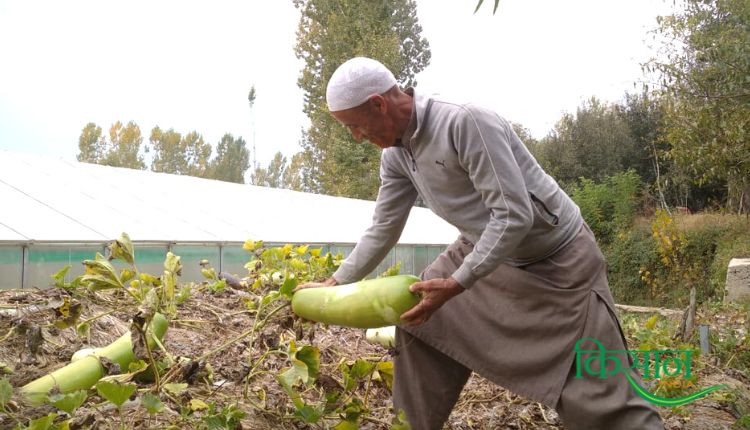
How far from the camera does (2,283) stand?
19.7ft

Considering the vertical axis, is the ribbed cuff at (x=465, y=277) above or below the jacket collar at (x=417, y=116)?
below

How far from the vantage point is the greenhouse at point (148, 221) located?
6.42 meters

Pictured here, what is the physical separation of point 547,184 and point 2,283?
17.2 ft

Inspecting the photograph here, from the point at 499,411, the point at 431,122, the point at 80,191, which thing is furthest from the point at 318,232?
the point at 431,122

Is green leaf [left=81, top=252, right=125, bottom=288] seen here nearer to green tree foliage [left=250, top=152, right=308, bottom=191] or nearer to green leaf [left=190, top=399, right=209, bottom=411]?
green leaf [left=190, top=399, right=209, bottom=411]

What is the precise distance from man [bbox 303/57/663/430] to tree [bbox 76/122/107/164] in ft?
106

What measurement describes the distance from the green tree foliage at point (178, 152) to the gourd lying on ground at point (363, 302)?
3481 centimetres

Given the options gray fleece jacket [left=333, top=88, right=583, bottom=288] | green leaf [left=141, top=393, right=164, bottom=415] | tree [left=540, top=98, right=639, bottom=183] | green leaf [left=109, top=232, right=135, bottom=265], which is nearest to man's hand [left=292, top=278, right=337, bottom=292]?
gray fleece jacket [left=333, top=88, right=583, bottom=288]

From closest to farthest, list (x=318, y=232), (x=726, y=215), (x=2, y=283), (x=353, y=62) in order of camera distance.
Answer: (x=353, y=62)
(x=2, y=283)
(x=318, y=232)
(x=726, y=215)

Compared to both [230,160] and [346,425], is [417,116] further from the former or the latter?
[230,160]

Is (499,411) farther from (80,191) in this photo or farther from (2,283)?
(80,191)

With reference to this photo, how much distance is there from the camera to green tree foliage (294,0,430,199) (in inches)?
710

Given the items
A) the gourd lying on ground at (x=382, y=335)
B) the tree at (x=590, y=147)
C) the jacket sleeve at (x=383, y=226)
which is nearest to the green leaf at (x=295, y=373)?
the jacket sleeve at (x=383, y=226)

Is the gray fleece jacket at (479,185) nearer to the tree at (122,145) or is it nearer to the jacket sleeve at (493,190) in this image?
the jacket sleeve at (493,190)
